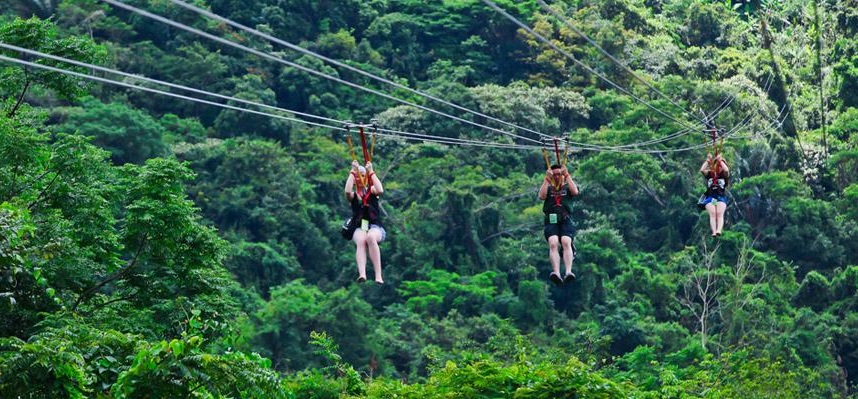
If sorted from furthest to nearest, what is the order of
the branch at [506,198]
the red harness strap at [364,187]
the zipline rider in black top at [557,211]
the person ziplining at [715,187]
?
the branch at [506,198] → the person ziplining at [715,187] → the zipline rider in black top at [557,211] → the red harness strap at [364,187]

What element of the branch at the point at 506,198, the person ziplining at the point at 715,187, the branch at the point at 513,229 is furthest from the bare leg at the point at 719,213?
the branch at the point at 513,229

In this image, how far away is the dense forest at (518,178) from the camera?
33.9m

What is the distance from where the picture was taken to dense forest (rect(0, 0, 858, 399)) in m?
33.9

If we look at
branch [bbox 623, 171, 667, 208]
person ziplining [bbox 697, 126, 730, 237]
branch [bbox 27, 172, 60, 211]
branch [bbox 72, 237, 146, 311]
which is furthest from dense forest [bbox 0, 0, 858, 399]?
branch [bbox 27, 172, 60, 211]

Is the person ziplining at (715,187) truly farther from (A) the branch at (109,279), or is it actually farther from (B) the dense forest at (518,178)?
(A) the branch at (109,279)

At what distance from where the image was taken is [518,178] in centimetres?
4153

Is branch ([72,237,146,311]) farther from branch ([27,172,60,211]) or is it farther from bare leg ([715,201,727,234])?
bare leg ([715,201,727,234])

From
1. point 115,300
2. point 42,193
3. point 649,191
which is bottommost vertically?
point 115,300

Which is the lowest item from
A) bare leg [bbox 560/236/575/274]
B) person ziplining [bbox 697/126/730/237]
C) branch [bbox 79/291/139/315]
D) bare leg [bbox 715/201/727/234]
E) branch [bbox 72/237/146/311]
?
branch [bbox 79/291/139/315]

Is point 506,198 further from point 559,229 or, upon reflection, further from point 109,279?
point 559,229

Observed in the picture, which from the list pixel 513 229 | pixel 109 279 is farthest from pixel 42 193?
pixel 513 229

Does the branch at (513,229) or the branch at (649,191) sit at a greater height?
the branch at (649,191)

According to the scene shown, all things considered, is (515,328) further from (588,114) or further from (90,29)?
(90,29)

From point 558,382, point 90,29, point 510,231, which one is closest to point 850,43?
point 510,231
